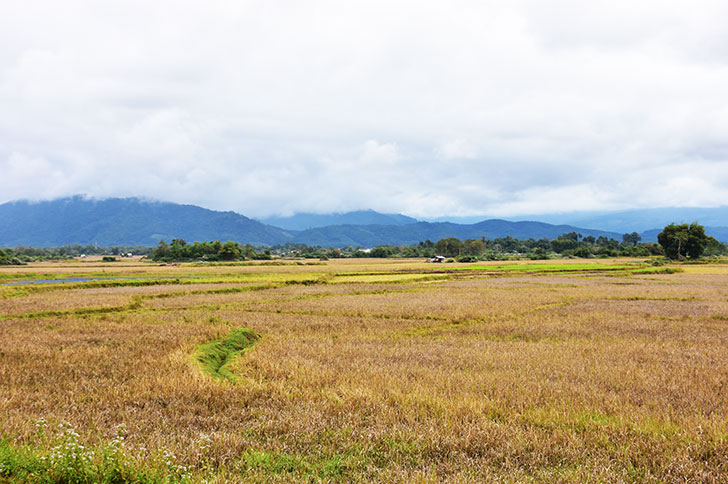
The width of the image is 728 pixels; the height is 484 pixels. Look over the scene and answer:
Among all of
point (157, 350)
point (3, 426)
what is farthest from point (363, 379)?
point (157, 350)

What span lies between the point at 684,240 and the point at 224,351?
125435 millimetres

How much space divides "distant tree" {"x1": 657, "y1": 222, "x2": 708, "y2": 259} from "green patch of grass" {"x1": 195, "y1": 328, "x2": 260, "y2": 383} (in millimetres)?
121382

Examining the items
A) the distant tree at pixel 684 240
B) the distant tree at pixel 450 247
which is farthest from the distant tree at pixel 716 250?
the distant tree at pixel 450 247

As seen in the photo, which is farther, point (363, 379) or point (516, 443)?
point (363, 379)

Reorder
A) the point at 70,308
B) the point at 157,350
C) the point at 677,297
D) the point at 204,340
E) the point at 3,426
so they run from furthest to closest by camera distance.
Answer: the point at 677,297
the point at 70,308
the point at 204,340
the point at 157,350
the point at 3,426

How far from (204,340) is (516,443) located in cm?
1223

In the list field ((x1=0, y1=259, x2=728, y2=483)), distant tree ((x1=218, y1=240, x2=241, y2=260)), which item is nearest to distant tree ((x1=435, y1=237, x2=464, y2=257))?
distant tree ((x1=218, y1=240, x2=241, y2=260))

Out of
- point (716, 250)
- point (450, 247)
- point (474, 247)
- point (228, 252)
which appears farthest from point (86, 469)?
point (716, 250)

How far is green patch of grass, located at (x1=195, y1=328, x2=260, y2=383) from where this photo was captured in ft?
36.7

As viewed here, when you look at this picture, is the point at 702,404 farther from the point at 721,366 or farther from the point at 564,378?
the point at 721,366

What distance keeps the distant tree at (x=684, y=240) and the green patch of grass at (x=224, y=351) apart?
398ft

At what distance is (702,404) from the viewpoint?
8.21 metres

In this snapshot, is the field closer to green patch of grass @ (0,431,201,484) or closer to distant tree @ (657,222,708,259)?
green patch of grass @ (0,431,201,484)

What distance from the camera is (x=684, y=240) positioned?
10444 cm
